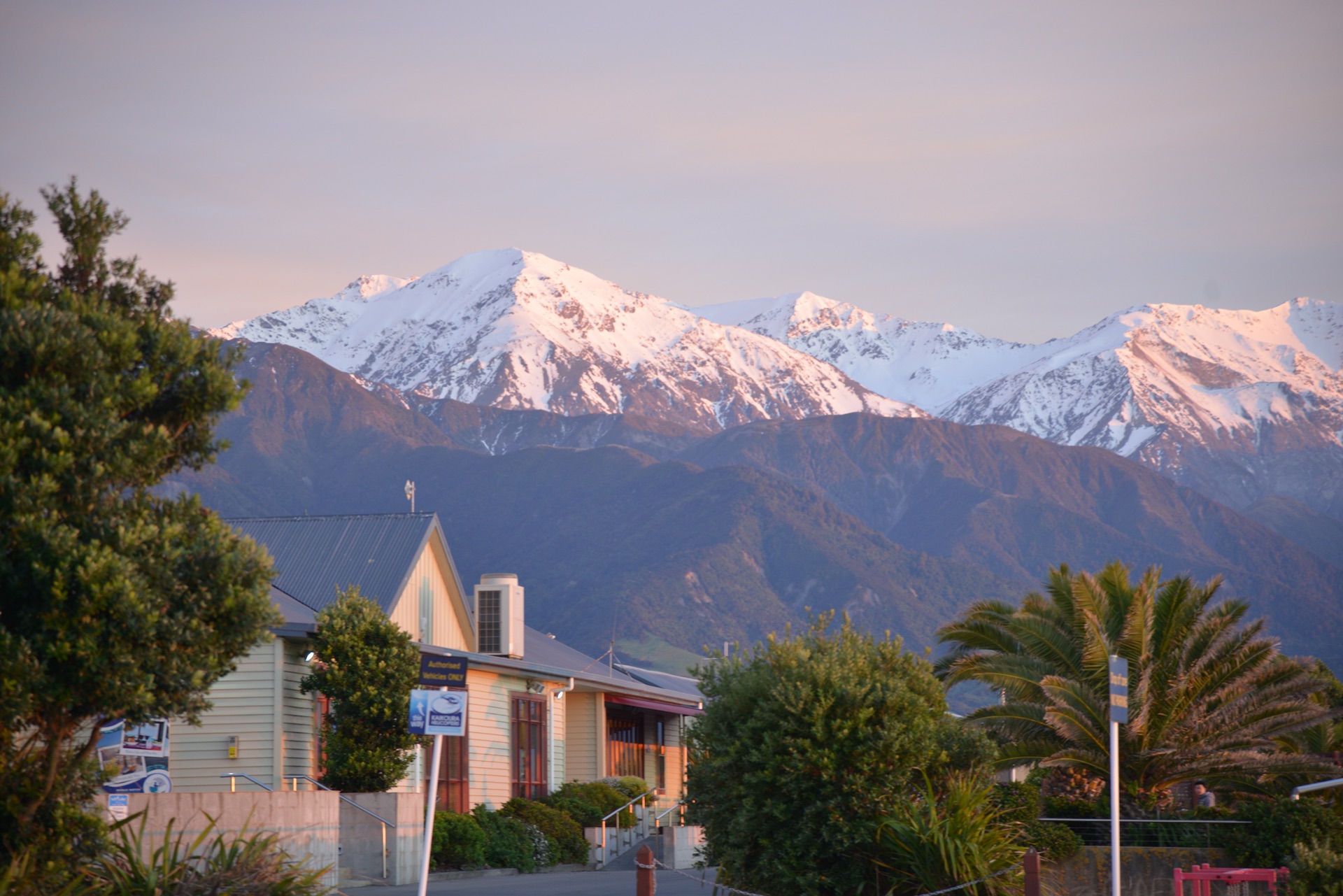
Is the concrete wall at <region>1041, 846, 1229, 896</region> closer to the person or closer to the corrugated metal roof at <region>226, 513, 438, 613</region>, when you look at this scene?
the person

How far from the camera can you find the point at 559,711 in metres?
34.5

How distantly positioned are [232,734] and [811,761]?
11890mm

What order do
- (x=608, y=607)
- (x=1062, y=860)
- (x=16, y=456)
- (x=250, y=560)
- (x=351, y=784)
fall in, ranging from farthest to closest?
1. (x=608, y=607)
2. (x=351, y=784)
3. (x=1062, y=860)
4. (x=250, y=560)
5. (x=16, y=456)

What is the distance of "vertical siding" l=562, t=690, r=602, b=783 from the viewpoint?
3588 cm

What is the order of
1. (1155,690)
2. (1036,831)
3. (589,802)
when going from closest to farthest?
1. (1036,831)
2. (1155,690)
3. (589,802)

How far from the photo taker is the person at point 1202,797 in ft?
76.8

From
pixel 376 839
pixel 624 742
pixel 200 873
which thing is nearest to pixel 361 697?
pixel 376 839

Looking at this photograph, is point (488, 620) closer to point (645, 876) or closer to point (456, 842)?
point (456, 842)

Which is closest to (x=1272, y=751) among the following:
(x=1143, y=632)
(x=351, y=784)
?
(x=1143, y=632)

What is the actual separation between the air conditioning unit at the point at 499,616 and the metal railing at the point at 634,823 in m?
3.94

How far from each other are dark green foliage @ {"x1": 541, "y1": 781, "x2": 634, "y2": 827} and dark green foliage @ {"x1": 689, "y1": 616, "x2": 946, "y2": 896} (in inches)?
583

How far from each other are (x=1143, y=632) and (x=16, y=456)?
16.2 metres

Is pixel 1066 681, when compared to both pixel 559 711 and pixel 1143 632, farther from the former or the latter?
pixel 559 711

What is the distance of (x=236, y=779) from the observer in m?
24.3
